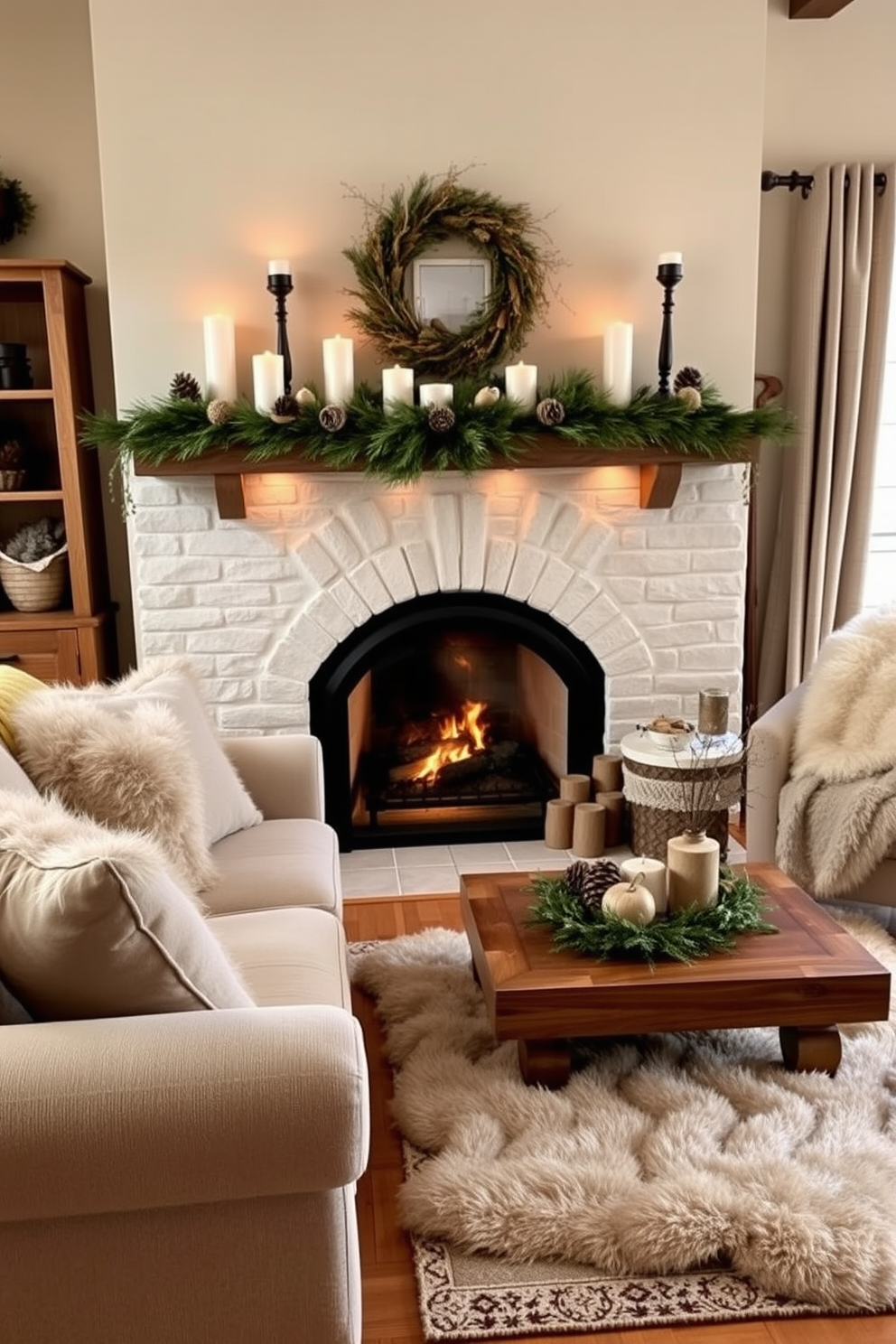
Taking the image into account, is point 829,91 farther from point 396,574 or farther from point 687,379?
point 396,574

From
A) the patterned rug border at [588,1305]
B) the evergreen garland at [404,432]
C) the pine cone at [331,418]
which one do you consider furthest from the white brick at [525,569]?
the patterned rug border at [588,1305]

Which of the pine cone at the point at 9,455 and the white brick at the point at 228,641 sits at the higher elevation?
the pine cone at the point at 9,455

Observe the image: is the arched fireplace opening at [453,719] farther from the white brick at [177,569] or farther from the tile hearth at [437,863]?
the white brick at [177,569]

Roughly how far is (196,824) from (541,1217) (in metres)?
0.95

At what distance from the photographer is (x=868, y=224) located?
12.6 feet

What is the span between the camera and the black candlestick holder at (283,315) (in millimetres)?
3176

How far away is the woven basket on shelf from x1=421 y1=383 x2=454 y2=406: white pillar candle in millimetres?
1359

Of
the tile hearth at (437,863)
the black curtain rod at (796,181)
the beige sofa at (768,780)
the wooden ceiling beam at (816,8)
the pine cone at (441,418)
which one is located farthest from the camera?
the black curtain rod at (796,181)

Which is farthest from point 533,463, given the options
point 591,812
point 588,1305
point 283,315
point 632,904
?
point 588,1305

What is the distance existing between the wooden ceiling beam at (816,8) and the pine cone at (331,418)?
6.89 feet

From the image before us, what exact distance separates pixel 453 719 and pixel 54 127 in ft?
7.84

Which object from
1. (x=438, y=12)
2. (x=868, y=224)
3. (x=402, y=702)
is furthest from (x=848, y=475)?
(x=438, y=12)

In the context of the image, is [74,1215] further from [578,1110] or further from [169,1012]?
[578,1110]

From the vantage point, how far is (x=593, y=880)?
2.28 meters
